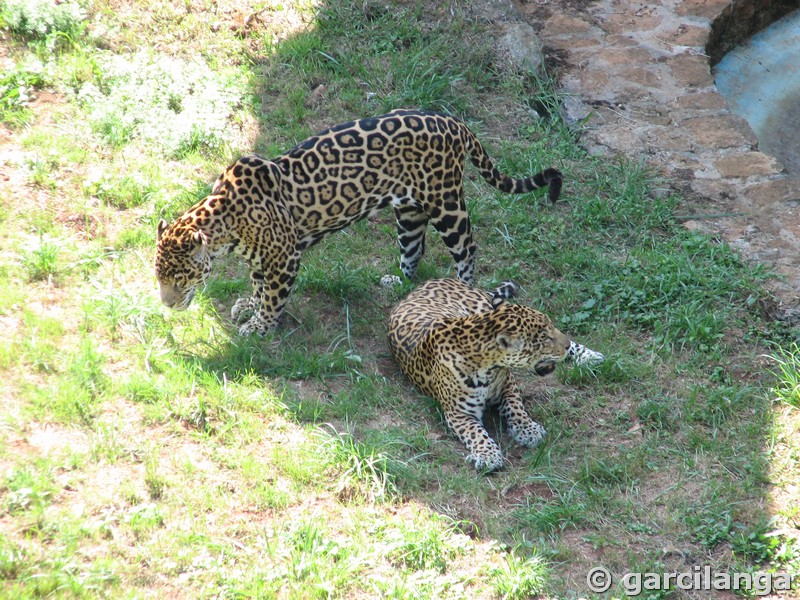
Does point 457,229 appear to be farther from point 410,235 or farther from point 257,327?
point 257,327

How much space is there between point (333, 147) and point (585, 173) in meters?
3.55

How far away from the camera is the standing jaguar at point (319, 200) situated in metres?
7.38

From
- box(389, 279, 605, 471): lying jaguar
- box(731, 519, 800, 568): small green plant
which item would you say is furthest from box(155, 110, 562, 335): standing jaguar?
box(731, 519, 800, 568): small green plant

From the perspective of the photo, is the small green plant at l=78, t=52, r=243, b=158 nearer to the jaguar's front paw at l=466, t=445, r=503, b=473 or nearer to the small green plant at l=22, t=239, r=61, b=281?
the small green plant at l=22, t=239, r=61, b=281

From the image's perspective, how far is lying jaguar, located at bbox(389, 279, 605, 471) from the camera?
22.5 feet

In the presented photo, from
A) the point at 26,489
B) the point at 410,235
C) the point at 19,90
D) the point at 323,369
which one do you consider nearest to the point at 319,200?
the point at 410,235

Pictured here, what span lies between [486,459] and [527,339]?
0.92 m

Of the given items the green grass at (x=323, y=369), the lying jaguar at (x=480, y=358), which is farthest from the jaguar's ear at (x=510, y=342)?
the green grass at (x=323, y=369)

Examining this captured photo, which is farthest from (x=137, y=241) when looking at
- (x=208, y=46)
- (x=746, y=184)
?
(x=746, y=184)

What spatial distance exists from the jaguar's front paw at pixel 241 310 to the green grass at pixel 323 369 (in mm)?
242

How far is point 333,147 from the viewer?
25.8 ft

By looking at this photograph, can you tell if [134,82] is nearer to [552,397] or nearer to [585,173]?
[585,173]

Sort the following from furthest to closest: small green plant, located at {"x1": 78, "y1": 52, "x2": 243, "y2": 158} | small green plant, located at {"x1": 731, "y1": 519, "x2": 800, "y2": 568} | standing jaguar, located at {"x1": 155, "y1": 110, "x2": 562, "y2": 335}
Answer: small green plant, located at {"x1": 78, "y1": 52, "x2": 243, "y2": 158} < standing jaguar, located at {"x1": 155, "y1": 110, "x2": 562, "y2": 335} < small green plant, located at {"x1": 731, "y1": 519, "x2": 800, "y2": 568}

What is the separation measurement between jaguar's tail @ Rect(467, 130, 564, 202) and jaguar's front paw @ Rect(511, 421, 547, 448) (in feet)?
7.24
